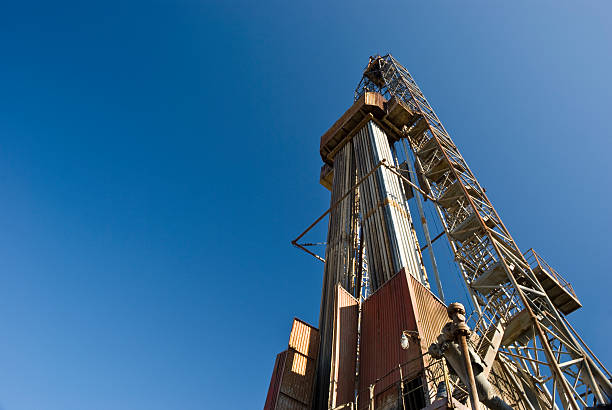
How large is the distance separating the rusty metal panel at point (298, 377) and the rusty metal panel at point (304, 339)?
0.21 meters

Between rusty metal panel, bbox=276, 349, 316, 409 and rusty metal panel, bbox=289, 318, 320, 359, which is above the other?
rusty metal panel, bbox=289, 318, 320, 359

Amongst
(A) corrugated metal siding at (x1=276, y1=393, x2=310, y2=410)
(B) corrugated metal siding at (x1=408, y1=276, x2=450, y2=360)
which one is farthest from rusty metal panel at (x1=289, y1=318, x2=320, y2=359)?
(B) corrugated metal siding at (x1=408, y1=276, x2=450, y2=360)

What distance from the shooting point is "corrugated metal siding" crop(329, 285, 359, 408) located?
43.6 feet

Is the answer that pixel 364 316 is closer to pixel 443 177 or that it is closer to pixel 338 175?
pixel 338 175

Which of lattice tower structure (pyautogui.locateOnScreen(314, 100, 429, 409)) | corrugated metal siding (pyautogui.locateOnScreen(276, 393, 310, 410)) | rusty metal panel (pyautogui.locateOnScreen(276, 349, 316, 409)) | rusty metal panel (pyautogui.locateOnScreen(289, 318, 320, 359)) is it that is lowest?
corrugated metal siding (pyautogui.locateOnScreen(276, 393, 310, 410))

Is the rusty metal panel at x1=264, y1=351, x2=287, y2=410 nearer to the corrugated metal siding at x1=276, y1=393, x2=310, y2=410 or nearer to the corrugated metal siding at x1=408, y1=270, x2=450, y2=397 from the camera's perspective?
the corrugated metal siding at x1=276, y1=393, x2=310, y2=410

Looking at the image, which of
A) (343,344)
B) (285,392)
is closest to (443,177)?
(343,344)

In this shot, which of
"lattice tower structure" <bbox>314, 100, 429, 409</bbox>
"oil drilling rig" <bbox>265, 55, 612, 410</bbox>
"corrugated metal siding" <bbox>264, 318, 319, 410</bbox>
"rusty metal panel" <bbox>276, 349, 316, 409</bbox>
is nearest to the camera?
"oil drilling rig" <bbox>265, 55, 612, 410</bbox>

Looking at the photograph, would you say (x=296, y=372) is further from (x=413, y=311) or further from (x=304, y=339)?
(x=413, y=311)

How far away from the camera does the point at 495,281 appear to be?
18844 mm

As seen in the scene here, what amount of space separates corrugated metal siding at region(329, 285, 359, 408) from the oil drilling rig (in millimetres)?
45

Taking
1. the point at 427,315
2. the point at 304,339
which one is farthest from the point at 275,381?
the point at 427,315

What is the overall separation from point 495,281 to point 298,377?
10057mm

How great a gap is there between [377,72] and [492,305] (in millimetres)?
28750
